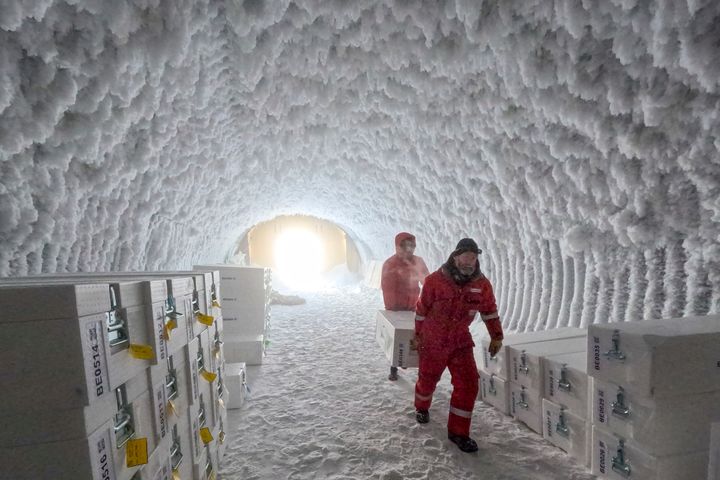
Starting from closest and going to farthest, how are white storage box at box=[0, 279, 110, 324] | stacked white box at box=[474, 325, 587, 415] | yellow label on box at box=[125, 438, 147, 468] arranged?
white storage box at box=[0, 279, 110, 324], yellow label on box at box=[125, 438, 147, 468], stacked white box at box=[474, 325, 587, 415]

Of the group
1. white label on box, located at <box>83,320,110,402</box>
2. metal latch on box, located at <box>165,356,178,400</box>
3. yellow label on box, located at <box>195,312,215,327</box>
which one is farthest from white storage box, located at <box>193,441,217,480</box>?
white label on box, located at <box>83,320,110,402</box>

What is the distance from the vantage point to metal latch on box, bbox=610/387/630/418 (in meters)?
2.03

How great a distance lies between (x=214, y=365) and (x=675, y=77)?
334 centimetres

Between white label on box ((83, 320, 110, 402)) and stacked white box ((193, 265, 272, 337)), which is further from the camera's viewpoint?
stacked white box ((193, 265, 272, 337))

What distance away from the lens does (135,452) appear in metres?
1.32

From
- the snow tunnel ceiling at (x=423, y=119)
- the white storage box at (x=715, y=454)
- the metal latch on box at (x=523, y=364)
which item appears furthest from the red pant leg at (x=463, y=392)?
the snow tunnel ceiling at (x=423, y=119)

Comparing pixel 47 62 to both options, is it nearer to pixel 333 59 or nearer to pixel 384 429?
pixel 333 59

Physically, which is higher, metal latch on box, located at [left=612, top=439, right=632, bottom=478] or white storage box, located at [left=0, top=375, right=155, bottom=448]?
white storage box, located at [left=0, top=375, right=155, bottom=448]

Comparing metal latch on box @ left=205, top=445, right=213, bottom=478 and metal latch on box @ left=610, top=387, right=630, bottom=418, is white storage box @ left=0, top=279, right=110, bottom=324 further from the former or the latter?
metal latch on box @ left=610, top=387, right=630, bottom=418

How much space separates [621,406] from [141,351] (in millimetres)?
2424

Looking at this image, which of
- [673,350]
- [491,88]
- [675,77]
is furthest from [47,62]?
[673,350]

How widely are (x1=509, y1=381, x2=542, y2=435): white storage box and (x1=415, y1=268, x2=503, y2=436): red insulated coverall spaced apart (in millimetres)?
466

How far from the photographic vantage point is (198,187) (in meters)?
4.77

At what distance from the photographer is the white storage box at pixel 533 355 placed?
107 inches
